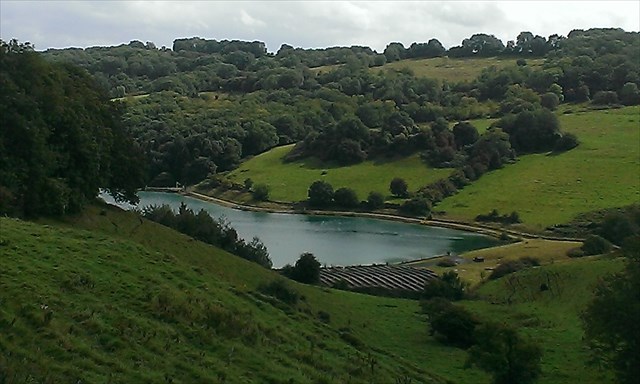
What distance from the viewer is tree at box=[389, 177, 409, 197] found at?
111m

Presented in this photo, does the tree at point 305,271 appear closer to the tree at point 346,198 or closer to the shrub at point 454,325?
the shrub at point 454,325

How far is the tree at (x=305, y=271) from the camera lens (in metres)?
49.2

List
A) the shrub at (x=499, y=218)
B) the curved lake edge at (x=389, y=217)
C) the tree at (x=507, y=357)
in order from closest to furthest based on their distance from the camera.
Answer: the tree at (x=507, y=357) → the curved lake edge at (x=389, y=217) → the shrub at (x=499, y=218)

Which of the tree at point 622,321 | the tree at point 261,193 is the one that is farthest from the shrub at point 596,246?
the tree at point 261,193

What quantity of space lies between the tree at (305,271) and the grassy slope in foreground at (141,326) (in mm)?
21133

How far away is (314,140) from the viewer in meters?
134

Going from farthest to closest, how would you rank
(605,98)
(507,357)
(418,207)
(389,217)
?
(605,98), (389,217), (418,207), (507,357)

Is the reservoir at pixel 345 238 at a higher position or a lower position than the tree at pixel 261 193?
lower

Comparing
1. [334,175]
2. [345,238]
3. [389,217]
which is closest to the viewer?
[345,238]

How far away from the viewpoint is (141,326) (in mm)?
16703

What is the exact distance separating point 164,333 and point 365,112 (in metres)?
136

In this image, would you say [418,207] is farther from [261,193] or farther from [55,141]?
[55,141]

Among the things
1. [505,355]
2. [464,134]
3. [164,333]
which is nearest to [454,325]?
[505,355]

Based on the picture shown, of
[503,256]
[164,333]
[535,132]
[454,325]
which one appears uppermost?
[535,132]
